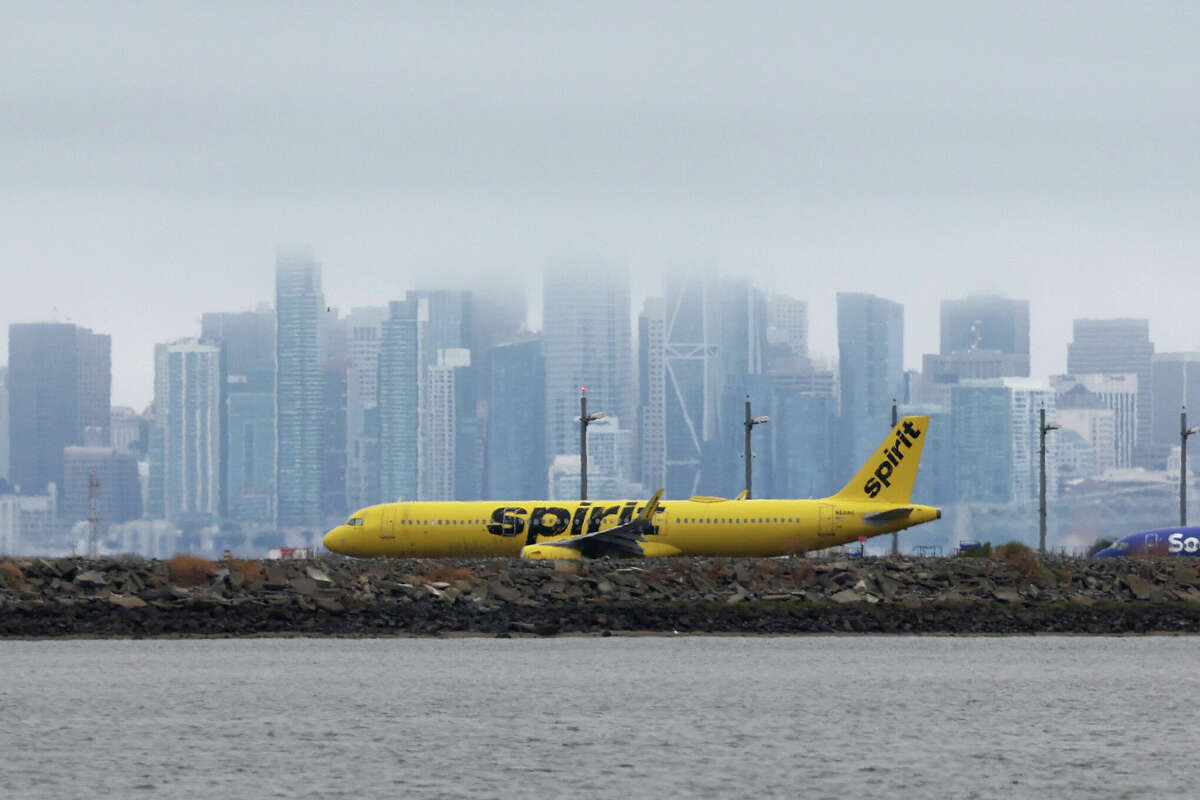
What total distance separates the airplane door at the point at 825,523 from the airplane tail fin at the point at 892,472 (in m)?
2.22

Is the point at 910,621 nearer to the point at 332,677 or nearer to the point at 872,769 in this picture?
the point at 332,677

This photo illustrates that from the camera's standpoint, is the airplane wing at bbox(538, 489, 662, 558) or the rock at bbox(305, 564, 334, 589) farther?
the airplane wing at bbox(538, 489, 662, 558)

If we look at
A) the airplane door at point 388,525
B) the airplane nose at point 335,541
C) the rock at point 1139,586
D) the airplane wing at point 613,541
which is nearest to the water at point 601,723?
the rock at point 1139,586

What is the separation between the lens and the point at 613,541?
7225cm

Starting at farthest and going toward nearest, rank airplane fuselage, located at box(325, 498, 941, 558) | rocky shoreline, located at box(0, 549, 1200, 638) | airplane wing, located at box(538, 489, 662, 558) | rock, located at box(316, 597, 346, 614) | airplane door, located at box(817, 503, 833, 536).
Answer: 1. airplane door, located at box(817, 503, 833, 536)
2. airplane fuselage, located at box(325, 498, 941, 558)
3. airplane wing, located at box(538, 489, 662, 558)
4. rock, located at box(316, 597, 346, 614)
5. rocky shoreline, located at box(0, 549, 1200, 638)

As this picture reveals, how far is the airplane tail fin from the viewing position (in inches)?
3100

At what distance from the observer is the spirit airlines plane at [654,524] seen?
74.3 meters

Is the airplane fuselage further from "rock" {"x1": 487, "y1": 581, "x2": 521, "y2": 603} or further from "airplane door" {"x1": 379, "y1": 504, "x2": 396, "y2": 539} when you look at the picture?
"rock" {"x1": 487, "y1": 581, "x2": 521, "y2": 603}

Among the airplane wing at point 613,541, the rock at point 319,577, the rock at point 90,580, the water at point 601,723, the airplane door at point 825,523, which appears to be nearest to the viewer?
the water at point 601,723

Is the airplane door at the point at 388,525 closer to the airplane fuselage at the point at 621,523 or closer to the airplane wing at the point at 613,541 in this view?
the airplane fuselage at the point at 621,523

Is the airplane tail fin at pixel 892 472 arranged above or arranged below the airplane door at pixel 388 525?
above

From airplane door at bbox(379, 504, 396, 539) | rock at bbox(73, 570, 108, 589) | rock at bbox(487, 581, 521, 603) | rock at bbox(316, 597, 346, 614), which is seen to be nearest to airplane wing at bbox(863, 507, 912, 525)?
airplane door at bbox(379, 504, 396, 539)

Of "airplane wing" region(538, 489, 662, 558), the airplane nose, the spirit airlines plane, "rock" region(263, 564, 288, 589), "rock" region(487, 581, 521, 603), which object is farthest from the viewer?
the airplane nose

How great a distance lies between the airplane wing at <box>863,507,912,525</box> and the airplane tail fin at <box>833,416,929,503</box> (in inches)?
101
